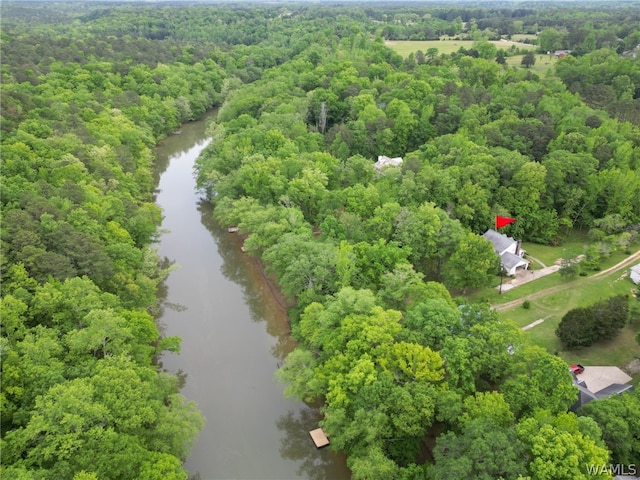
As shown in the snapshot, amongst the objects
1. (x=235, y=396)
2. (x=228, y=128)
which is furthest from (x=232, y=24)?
(x=235, y=396)

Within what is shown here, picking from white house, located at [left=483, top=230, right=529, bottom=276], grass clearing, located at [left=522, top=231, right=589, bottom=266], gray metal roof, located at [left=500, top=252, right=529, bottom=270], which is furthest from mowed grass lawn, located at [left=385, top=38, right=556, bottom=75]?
gray metal roof, located at [left=500, top=252, right=529, bottom=270]

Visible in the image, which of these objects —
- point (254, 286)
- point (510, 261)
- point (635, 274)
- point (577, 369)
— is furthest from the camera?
point (254, 286)

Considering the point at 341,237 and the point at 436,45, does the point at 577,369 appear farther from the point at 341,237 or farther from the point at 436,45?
Answer: the point at 436,45

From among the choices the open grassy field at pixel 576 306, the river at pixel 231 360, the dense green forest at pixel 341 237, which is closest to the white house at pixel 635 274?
the open grassy field at pixel 576 306

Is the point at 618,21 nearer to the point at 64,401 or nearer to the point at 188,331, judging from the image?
the point at 188,331

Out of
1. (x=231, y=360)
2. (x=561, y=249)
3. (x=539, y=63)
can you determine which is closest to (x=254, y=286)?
(x=231, y=360)
